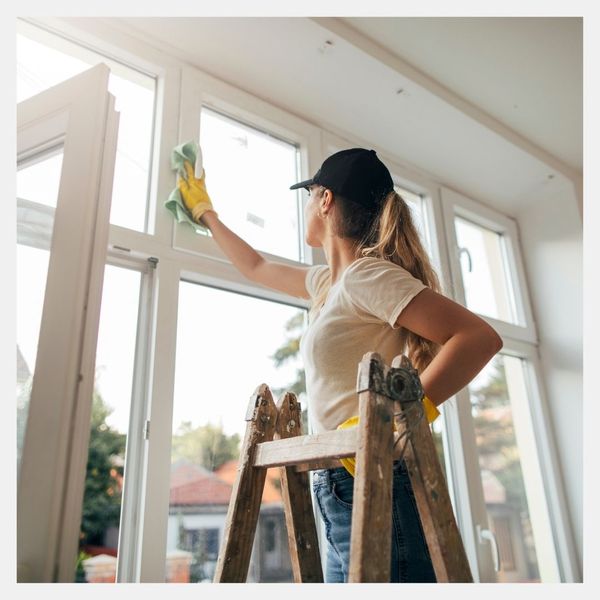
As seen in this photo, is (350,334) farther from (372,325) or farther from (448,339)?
(448,339)

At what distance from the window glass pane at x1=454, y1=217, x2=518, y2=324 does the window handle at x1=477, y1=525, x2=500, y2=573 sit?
0.98 m

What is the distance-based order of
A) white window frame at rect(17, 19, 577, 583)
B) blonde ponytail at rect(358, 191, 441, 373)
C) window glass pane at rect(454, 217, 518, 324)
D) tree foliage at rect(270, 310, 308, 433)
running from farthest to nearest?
1. window glass pane at rect(454, 217, 518, 324)
2. tree foliage at rect(270, 310, 308, 433)
3. white window frame at rect(17, 19, 577, 583)
4. blonde ponytail at rect(358, 191, 441, 373)

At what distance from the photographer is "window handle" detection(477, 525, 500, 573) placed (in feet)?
7.21

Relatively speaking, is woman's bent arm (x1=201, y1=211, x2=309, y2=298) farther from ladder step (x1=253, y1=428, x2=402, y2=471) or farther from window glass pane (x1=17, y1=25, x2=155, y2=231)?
ladder step (x1=253, y1=428, x2=402, y2=471)

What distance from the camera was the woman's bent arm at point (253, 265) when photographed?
5.16ft

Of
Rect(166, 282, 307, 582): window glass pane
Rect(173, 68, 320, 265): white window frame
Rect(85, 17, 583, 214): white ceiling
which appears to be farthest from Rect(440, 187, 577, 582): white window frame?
Rect(173, 68, 320, 265): white window frame

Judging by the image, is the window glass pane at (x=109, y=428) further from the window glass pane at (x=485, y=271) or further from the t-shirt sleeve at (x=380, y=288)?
the window glass pane at (x=485, y=271)

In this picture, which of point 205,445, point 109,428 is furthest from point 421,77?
point 109,428

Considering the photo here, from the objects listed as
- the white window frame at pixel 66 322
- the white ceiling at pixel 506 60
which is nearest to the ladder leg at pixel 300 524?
the white window frame at pixel 66 322

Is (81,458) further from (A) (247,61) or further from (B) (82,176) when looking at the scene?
(A) (247,61)

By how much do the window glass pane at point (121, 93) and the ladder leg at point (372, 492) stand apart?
3.59ft

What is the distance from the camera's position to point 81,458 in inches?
36.0

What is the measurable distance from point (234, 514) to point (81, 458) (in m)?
0.29
